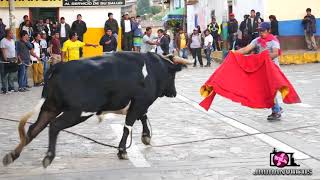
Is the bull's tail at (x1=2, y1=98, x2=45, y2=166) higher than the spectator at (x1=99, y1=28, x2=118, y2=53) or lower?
lower

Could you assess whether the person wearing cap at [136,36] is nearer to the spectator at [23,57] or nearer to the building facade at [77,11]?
the building facade at [77,11]

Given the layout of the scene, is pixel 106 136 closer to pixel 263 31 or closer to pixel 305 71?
pixel 263 31

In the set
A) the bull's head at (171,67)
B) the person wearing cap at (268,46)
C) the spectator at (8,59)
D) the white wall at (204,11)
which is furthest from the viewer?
the white wall at (204,11)

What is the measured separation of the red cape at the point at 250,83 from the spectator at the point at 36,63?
29.5ft

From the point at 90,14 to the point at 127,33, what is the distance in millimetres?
1850

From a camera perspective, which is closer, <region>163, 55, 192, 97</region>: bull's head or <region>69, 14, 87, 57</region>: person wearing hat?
<region>163, 55, 192, 97</region>: bull's head

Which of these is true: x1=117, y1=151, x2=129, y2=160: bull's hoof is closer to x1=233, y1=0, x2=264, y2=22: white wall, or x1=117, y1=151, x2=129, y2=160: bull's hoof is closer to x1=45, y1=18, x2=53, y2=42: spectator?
x1=45, y1=18, x2=53, y2=42: spectator

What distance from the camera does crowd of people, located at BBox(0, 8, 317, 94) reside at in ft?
54.4

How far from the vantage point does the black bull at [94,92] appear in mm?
6945

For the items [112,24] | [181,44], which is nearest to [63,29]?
[112,24]

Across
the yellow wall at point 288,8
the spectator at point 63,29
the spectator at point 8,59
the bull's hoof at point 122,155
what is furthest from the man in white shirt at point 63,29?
the bull's hoof at point 122,155

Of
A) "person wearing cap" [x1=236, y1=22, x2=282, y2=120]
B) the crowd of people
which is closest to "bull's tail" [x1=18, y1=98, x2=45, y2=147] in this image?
"person wearing cap" [x1=236, y1=22, x2=282, y2=120]

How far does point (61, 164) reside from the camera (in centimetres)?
725

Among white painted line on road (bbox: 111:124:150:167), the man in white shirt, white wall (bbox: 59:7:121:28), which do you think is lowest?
white painted line on road (bbox: 111:124:150:167)
